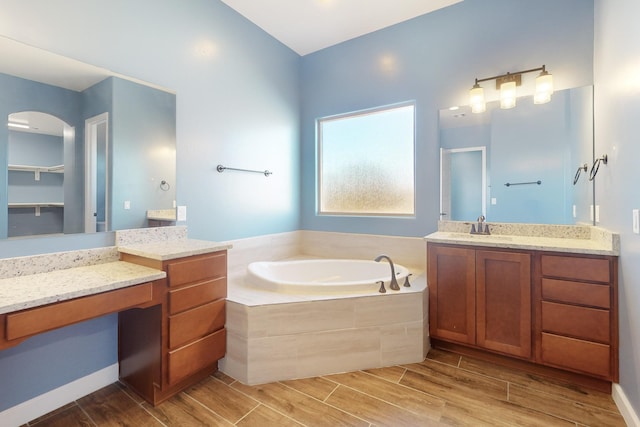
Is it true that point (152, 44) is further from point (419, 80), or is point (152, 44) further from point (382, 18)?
point (419, 80)

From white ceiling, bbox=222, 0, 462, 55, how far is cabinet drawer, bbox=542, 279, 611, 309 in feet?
Result: 8.48

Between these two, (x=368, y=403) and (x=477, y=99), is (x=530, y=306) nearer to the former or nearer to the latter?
(x=368, y=403)

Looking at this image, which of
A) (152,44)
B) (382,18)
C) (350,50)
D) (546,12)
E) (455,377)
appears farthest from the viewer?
(350,50)

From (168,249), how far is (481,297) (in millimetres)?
2224

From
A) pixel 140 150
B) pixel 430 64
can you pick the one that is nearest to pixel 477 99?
pixel 430 64

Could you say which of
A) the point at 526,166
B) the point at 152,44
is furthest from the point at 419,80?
the point at 152,44

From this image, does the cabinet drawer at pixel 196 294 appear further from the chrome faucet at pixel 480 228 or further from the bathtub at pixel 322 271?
the chrome faucet at pixel 480 228

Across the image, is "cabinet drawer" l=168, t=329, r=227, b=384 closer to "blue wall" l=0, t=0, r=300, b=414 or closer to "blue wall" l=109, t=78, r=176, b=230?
"blue wall" l=0, t=0, r=300, b=414

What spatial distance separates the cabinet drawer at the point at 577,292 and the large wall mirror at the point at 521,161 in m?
0.64

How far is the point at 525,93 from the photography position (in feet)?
8.16

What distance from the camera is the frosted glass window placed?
316 cm

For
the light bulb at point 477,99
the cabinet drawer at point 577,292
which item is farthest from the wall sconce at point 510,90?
the cabinet drawer at point 577,292

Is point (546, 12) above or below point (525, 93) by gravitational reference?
above

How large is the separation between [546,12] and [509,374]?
283 centimetres
